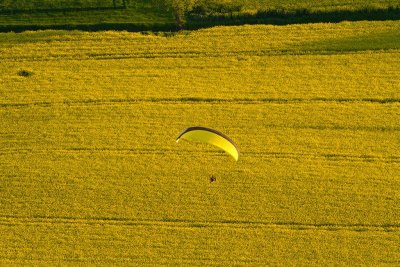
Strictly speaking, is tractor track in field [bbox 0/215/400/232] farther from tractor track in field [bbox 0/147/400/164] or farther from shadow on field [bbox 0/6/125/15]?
shadow on field [bbox 0/6/125/15]

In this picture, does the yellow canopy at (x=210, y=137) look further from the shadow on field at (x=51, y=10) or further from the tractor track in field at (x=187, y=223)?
the shadow on field at (x=51, y=10)


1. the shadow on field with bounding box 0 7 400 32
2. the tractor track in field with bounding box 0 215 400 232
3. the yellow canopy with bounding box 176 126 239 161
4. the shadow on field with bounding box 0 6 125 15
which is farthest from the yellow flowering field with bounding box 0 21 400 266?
the yellow canopy with bounding box 176 126 239 161

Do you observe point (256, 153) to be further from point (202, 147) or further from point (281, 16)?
point (281, 16)

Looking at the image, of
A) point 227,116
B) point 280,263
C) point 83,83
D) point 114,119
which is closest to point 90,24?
point 83,83

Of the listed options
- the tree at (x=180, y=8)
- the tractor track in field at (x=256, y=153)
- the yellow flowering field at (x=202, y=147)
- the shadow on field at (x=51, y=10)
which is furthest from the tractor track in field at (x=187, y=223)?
the shadow on field at (x=51, y=10)

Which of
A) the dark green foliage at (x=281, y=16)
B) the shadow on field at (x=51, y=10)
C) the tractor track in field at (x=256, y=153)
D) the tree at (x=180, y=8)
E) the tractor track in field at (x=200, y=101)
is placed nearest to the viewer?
the tractor track in field at (x=256, y=153)

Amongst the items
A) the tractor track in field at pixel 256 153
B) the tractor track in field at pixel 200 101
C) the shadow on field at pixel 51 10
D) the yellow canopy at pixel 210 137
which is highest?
the shadow on field at pixel 51 10

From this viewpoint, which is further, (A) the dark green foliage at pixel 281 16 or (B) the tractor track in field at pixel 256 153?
(A) the dark green foliage at pixel 281 16
